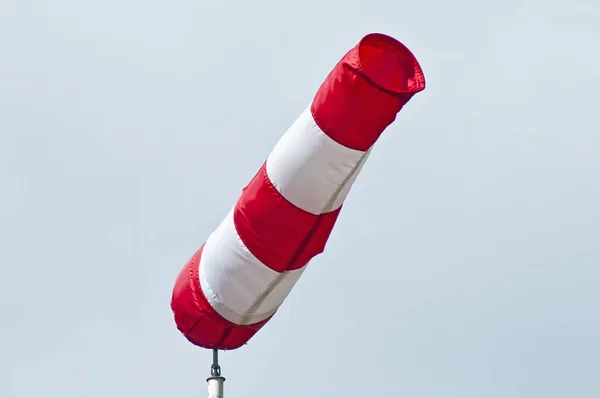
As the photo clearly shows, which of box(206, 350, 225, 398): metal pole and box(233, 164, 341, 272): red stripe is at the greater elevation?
box(233, 164, 341, 272): red stripe

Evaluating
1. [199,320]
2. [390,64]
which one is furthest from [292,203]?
[199,320]

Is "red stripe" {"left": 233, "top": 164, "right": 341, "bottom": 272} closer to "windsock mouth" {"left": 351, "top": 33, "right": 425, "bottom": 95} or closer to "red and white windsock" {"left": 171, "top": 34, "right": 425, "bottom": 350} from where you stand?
"red and white windsock" {"left": 171, "top": 34, "right": 425, "bottom": 350}

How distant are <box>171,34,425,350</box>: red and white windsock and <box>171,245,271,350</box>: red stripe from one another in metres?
0.02

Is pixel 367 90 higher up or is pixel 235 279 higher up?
pixel 367 90

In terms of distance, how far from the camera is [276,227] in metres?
21.2

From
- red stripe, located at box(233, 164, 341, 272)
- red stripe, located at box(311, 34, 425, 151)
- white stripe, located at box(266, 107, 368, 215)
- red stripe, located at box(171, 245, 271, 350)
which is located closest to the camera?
red stripe, located at box(311, 34, 425, 151)

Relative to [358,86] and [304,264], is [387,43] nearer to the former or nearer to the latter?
[358,86]

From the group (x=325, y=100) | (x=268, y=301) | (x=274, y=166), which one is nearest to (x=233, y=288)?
(x=268, y=301)

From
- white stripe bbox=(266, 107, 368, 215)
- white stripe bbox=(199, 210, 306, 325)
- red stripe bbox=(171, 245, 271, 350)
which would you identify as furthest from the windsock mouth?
red stripe bbox=(171, 245, 271, 350)

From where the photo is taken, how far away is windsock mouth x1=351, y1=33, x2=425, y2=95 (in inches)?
787

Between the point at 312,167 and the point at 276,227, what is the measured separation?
1.08m

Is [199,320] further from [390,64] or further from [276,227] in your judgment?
[390,64]

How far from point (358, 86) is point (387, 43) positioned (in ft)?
2.99

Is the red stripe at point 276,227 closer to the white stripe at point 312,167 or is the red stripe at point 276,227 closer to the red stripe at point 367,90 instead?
the white stripe at point 312,167
